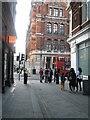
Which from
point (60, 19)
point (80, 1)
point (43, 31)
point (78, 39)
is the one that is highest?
point (60, 19)

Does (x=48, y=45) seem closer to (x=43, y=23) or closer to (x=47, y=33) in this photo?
(x=47, y=33)

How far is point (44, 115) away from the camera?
618cm

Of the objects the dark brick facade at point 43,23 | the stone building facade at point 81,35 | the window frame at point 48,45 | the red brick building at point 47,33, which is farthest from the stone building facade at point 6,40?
the window frame at point 48,45

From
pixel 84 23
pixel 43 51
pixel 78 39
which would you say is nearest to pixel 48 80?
pixel 78 39

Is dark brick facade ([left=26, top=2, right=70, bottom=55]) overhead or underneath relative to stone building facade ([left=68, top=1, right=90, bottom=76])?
overhead

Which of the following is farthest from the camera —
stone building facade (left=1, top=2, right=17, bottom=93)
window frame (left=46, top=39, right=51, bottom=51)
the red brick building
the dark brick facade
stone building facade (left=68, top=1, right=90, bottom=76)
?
window frame (left=46, top=39, right=51, bottom=51)

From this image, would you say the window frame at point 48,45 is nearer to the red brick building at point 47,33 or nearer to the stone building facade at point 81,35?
the red brick building at point 47,33

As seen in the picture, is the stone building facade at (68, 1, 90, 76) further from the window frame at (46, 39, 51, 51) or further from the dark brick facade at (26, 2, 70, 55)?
the window frame at (46, 39, 51, 51)

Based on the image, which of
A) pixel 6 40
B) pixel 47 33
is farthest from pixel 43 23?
pixel 6 40

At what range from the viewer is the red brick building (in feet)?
180

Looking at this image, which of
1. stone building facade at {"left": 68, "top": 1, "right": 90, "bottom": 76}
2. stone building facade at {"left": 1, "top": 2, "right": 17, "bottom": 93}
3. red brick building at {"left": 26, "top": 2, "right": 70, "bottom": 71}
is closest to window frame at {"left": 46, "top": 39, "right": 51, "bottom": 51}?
red brick building at {"left": 26, "top": 2, "right": 70, "bottom": 71}

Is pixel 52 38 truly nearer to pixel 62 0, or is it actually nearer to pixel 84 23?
pixel 62 0

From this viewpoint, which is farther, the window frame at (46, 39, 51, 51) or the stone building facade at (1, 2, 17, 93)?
the window frame at (46, 39, 51, 51)

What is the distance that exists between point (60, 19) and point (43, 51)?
12054 mm
